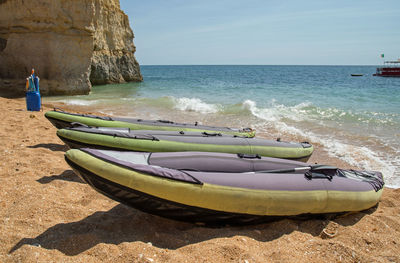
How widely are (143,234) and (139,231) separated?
80mm

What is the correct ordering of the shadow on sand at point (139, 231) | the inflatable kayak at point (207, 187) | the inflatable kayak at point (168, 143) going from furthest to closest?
the inflatable kayak at point (168, 143), the inflatable kayak at point (207, 187), the shadow on sand at point (139, 231)

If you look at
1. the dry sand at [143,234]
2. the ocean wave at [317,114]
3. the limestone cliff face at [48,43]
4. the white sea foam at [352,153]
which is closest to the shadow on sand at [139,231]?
the dry sand at [143,234]

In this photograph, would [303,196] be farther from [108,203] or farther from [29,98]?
[29,98]

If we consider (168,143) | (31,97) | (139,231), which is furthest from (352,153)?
(31,97)

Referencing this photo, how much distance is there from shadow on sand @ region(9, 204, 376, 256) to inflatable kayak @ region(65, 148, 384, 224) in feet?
0.47

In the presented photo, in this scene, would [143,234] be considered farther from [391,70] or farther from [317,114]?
[391,70]

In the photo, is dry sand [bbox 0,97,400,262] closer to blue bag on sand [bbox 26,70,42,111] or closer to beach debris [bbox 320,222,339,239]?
beach debris [bbox 320,222,339,239]

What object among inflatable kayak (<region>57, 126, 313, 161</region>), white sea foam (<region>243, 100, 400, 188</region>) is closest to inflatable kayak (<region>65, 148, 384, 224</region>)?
inflatable kayak (<region>57, 126, 313, 161</region>)

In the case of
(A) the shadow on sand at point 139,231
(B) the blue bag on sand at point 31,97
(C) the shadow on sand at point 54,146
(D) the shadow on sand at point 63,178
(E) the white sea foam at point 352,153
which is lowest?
(E) the white sea foam at point 352,153

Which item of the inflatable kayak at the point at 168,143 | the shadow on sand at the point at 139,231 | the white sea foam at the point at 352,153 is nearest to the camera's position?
the shadow on sand at the point at 139,231

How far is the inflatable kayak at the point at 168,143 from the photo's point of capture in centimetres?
488

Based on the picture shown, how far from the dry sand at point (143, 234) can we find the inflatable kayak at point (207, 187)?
0.19 meters

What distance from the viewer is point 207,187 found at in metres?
3.00

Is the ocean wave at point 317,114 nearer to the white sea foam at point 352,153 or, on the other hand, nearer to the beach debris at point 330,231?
the white sea foam at point 352,153
